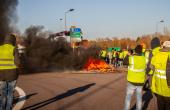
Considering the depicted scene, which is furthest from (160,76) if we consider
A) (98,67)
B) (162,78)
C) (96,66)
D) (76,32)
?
(76,32)

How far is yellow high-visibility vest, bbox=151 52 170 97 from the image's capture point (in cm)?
582

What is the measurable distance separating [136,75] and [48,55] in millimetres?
21375

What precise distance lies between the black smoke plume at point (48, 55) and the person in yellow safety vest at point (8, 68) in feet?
62.3

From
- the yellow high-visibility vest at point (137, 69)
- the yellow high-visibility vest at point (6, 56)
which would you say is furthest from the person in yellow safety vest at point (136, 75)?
the yellow high-visibility vest at point (6, 56)

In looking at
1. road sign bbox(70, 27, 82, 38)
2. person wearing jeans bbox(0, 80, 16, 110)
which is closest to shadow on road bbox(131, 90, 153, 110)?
person wearing jeans bbox(0, 80, 16, 110)

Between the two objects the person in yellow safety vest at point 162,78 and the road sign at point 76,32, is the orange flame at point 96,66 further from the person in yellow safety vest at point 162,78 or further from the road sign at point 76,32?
the person in yellow safety vest at point 162,78

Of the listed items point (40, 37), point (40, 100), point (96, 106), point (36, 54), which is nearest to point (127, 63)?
point (96, 106)

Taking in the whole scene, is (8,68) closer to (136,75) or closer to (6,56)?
(6,56)

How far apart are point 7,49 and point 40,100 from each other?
351 centimetres

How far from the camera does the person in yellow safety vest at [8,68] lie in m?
7.80

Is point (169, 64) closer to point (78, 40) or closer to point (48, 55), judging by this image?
point (48, 55)

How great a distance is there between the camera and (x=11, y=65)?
7852 millimetres

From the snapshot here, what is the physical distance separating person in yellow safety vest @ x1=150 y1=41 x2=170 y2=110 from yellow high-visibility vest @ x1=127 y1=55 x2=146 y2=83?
2.13m

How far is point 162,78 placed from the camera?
5879 mm
